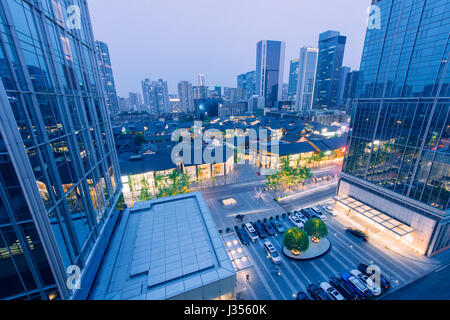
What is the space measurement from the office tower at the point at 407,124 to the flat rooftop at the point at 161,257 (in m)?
28.0

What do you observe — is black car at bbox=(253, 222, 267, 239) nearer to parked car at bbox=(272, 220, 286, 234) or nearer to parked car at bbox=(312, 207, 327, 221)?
parked car at bbox=(272, 220, 286, 234)

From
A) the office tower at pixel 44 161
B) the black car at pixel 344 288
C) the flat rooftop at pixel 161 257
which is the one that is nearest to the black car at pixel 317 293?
the black car at pixel 344 288

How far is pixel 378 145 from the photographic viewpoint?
111 ft

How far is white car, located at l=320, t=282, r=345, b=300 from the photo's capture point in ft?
76.2

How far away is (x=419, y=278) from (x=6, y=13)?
4778cm

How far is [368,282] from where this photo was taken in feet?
80.2

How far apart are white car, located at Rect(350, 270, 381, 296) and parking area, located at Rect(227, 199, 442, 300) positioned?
122 cm

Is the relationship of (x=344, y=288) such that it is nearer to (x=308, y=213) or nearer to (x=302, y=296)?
(x=302, y=296)

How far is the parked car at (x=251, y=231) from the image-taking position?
32969 millimetres

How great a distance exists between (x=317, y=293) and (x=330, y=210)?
821 inches

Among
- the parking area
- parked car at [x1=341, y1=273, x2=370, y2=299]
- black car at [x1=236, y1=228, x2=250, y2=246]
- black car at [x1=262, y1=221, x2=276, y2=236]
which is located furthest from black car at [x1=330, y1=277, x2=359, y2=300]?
black car at [x1=236, y1=228, x2=250, y2=246]

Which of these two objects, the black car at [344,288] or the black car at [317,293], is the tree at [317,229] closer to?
the black car at [344,288]
